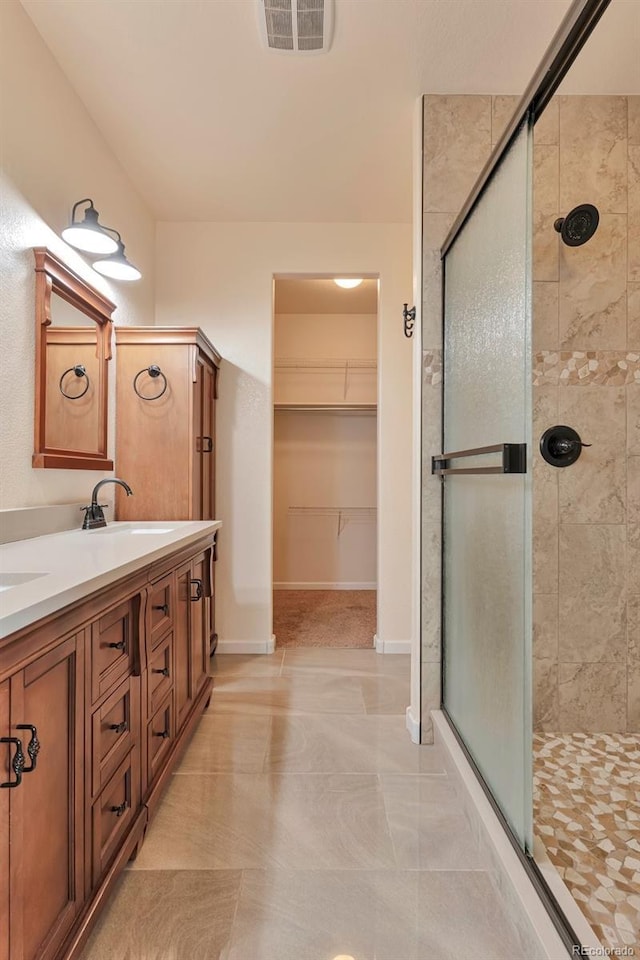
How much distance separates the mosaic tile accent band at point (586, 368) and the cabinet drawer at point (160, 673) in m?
1.73

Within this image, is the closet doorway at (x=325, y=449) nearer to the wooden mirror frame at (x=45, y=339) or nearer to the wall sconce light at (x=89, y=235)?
the wooden mirror frame at (x=45, y=339)

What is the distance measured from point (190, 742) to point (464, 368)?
1806 mm

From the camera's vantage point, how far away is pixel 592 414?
202 centimetres

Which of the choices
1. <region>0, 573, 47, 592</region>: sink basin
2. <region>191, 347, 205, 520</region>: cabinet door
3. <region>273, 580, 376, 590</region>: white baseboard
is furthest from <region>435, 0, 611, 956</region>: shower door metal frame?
<region>273, 580, 376, 590</region>: white baseboard

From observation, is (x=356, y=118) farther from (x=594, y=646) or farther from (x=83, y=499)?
(x=594, y=646)

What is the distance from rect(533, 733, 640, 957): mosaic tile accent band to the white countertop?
131 cm

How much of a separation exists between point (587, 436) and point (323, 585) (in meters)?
3.22

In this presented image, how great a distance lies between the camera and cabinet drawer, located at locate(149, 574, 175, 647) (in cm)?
148

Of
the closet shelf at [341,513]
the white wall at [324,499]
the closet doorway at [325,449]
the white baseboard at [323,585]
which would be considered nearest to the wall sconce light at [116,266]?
the closet doorway at [325,449]

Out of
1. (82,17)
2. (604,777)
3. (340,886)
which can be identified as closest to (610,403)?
(604,777)

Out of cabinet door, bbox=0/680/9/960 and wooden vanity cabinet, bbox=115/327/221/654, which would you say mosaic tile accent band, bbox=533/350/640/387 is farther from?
cabinet door, bbox=0/680/9/960

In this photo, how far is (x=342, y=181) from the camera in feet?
8.75

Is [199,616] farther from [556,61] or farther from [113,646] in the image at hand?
[556,61]

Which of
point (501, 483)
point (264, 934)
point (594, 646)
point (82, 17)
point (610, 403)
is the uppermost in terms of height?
point (82, 17)
